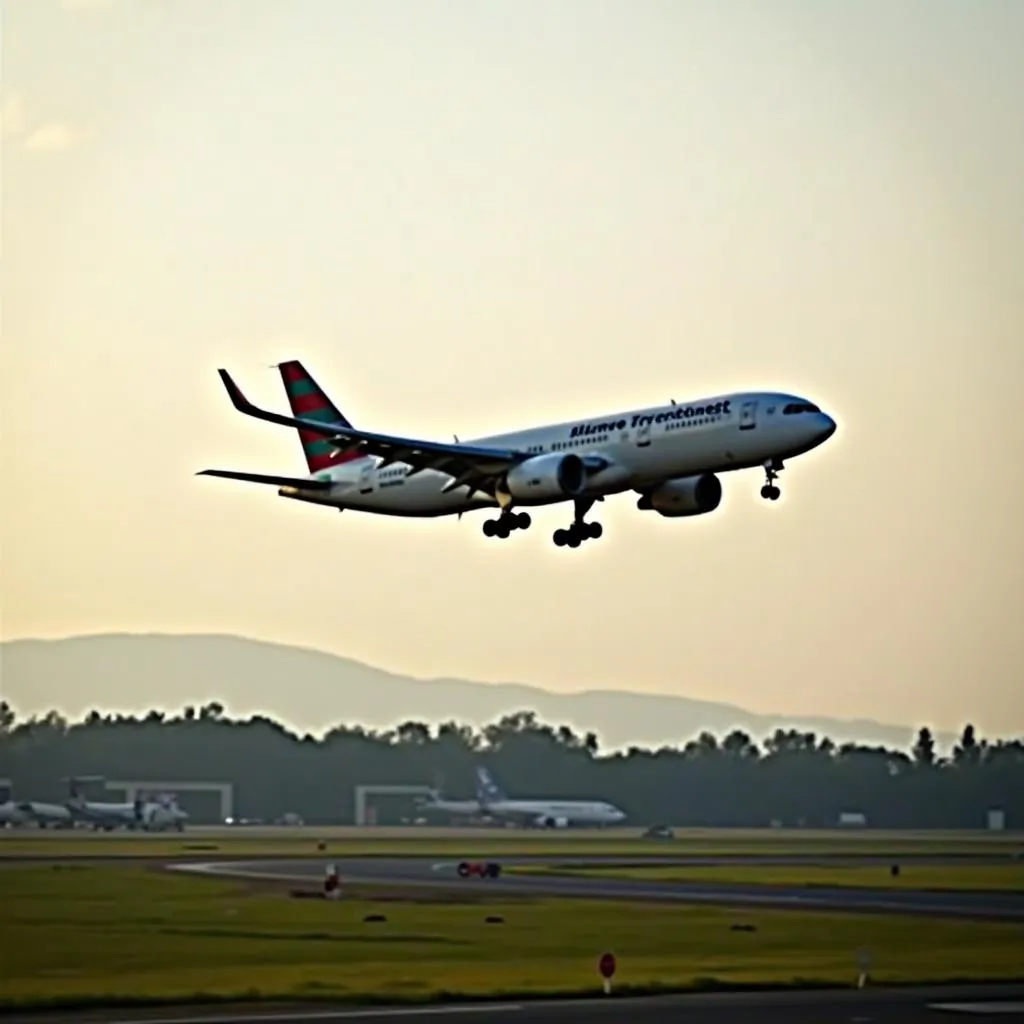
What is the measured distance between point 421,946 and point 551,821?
101 m

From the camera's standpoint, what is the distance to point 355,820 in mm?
156875

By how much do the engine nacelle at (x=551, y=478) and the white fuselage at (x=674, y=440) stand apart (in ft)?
0.89

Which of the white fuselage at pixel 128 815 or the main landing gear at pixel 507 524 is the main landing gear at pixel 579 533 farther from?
the white fuselage at pixel 128 815

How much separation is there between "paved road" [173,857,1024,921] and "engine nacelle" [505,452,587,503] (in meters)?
12.2

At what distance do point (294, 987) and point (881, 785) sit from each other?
347 ft

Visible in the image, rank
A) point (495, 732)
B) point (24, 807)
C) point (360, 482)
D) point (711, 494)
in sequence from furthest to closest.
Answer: point (495, 732), point (24, 807), point (360, 482), point (711, 494)

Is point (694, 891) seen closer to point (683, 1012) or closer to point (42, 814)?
point (683, 1012)

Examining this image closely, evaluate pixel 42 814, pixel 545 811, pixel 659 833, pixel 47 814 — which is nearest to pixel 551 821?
pixel 545 811

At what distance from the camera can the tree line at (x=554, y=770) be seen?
143m

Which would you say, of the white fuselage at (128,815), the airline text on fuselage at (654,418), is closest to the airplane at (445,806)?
the white fuselage at (128,815)

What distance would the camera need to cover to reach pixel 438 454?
→ 2876 inches

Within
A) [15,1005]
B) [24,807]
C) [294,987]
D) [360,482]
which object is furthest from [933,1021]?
[24,807]

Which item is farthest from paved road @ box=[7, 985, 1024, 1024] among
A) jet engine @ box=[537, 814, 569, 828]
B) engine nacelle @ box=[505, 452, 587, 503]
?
jet engine @ box=[537, 814, 569, 828]

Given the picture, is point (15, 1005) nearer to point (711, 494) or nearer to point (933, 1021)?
point (933, 1021)
